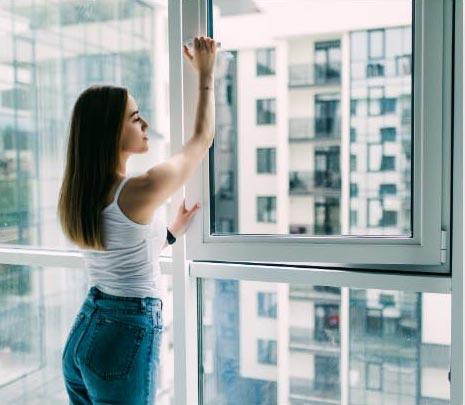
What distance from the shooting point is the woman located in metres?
1.32

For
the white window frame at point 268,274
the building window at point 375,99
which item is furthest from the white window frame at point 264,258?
the building window at point 375,99

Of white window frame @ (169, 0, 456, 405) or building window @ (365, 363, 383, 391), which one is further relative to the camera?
building window @ (365, 363, 383, 391)

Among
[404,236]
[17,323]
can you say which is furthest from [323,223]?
[17,323]

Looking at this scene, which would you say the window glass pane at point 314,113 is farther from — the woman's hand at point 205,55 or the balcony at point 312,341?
the balcony at point 312,341

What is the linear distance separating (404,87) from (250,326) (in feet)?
2.61

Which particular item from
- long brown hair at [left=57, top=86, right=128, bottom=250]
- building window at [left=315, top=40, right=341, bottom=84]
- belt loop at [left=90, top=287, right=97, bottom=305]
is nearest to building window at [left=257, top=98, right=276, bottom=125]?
building window at [left=315, top=40, right=341, bottom=84]

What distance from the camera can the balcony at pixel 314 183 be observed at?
4.70 ft

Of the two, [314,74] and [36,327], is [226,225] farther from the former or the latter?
[36,327]

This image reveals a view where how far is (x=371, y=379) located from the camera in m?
1.47

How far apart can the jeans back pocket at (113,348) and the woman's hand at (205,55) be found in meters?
0.67

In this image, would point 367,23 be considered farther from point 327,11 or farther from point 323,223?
point 323,223

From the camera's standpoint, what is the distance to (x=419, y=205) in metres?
1.31

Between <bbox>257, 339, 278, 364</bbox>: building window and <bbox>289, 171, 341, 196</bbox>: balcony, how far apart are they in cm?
45

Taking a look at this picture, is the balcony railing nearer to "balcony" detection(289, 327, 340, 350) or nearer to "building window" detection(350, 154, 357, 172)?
"balcony" detection(289, 327, 340, 350)
